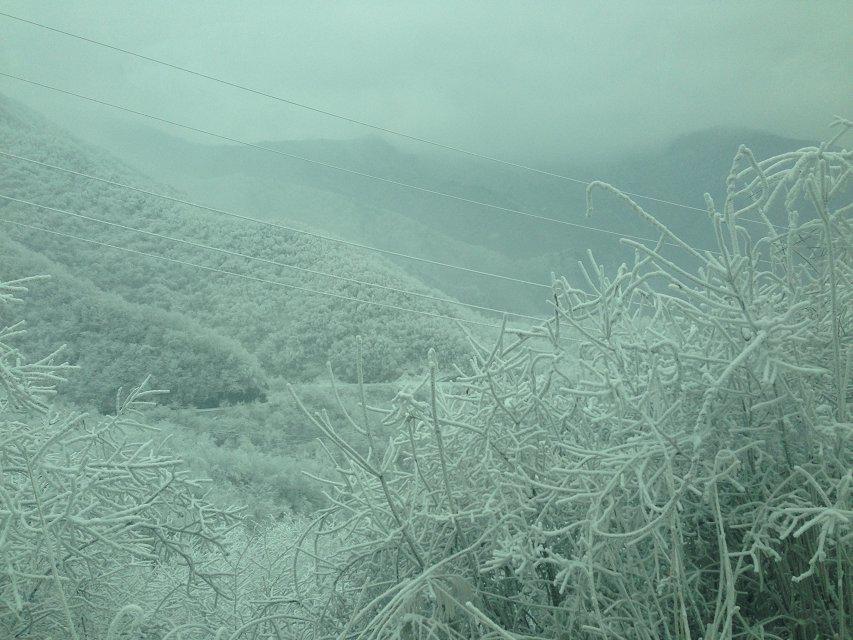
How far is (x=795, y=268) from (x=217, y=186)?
93.3 inches

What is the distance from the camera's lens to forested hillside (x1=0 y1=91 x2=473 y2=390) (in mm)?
2186

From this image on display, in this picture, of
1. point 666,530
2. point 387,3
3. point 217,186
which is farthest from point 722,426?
point 387,3

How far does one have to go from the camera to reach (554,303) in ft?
1.86

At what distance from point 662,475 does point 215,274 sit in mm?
2019

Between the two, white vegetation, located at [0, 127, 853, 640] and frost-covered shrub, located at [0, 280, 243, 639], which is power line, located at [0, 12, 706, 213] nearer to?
frost-covered shrub, located at [0, 280, 243, 639]

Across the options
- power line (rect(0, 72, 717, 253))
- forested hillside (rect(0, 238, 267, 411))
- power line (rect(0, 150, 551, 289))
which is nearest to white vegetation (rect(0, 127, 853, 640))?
forested hillside (rect(0, 238, 267, 411))

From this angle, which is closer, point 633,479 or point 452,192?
point 633,479

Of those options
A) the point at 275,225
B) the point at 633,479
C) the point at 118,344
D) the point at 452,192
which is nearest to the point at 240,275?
the point at 275,225

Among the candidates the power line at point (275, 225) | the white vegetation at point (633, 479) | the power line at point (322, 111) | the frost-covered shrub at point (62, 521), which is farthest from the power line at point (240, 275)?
the white vegetation at point (633, 479)

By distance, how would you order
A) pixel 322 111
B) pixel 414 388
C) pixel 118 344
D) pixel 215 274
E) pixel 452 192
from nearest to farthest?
pixel 414 388, pixel 118 344, pixel 215 274, pixel 322 111, pixel 452 192

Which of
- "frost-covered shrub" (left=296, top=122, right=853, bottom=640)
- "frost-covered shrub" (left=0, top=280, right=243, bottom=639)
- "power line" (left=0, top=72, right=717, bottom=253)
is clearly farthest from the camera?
"power line" (left=0, top=72, right=717, bottom=253)

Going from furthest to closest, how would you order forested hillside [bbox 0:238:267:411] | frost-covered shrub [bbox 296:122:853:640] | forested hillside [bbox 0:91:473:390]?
forested hillside [bbox 0:91:473:390], forested hillside [bbox 0:238:267:411], frost-covered shrub [bbox 296:122:853:640]

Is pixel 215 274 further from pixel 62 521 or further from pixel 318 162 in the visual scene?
pixel 62 521

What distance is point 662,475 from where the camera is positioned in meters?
0.45
